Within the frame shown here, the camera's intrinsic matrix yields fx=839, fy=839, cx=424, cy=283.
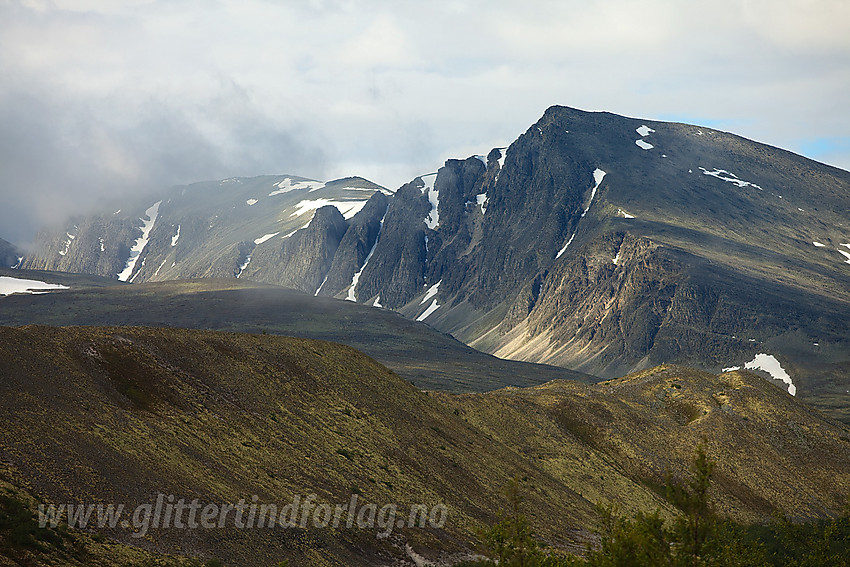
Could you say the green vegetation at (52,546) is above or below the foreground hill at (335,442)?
below

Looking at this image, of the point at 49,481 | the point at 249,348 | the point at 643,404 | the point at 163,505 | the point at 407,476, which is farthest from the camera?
the point at 643,404

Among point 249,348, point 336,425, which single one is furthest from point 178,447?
point 249,348

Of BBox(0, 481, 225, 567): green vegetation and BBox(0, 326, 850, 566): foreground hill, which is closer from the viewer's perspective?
BBox(0, 481, 225, 567): green vegetation

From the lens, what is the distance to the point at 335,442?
5747 centimetres

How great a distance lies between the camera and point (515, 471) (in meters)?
70.1

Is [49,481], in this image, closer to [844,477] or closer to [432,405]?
[432,405]

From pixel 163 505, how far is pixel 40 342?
17.4 meters

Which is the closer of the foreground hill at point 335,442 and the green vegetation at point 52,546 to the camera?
the green vegetation at point 52,546

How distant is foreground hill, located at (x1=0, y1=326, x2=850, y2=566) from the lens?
39.6 metres

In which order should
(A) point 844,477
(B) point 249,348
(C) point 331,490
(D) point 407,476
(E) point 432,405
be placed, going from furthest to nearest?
(A) point 844,477, (E) point 432,405, (B) point 249,348, (D) point 407,476, (C) point 331,490

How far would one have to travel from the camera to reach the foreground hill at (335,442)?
130 ft

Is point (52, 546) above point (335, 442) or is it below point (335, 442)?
below

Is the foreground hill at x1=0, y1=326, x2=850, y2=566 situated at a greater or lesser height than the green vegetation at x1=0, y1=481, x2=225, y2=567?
greater

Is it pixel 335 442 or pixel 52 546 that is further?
pixel 335 442
